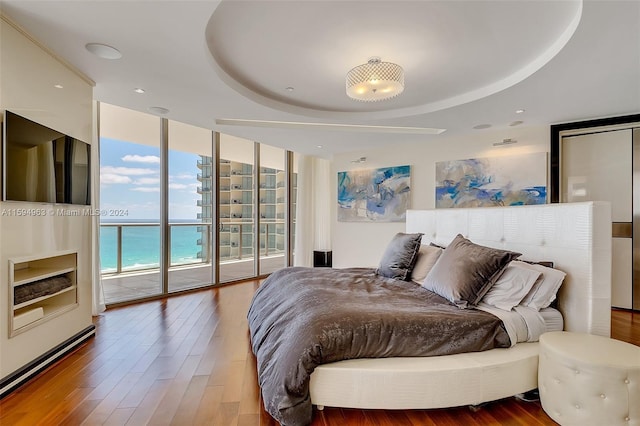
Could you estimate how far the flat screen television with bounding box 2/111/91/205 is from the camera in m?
1.93

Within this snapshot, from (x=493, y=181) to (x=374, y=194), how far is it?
6.14 feet

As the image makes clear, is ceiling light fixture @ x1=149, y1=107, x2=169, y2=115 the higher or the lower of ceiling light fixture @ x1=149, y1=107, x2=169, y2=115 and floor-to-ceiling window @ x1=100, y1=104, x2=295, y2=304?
the higher

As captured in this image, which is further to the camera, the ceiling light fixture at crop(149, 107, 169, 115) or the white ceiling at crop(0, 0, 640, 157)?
the ceiling light fixture at crop(149, 107, 169, 115)

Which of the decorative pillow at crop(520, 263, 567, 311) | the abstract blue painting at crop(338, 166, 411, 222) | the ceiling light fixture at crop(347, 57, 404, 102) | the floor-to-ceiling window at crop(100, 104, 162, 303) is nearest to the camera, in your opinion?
the decorative pillow at crop(520, 263, 567, 311)

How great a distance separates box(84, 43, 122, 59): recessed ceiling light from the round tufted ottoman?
3467mm

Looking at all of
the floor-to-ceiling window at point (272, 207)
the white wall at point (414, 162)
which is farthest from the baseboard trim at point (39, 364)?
the white wall at point (414, 162)

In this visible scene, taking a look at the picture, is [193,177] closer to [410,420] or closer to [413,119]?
[413,119]

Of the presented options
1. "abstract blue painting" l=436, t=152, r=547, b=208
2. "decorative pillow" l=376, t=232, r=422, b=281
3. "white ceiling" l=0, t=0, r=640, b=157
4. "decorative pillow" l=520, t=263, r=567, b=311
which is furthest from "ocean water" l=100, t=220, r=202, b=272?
"decorative pillow" l=520, t=263, r=567, b=311

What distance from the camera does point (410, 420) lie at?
1.72 meters

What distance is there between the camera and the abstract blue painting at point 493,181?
157 inches

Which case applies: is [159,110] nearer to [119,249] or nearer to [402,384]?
[119,249]

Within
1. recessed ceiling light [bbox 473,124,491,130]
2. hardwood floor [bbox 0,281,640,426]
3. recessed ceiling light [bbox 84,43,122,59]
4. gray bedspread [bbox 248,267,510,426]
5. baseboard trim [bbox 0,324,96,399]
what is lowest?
hardwood floor [bbox 0,281,640,426]

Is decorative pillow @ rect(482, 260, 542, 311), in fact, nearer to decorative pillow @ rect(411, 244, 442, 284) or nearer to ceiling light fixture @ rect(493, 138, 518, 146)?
decorative pillow @ rect(411, 244, 442, 284)

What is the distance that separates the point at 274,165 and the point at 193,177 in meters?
1.78
